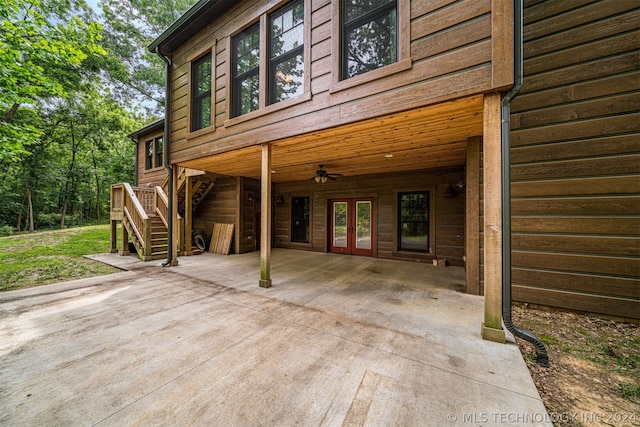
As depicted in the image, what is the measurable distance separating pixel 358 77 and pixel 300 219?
19.4ft

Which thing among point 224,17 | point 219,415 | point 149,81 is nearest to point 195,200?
point 224,17

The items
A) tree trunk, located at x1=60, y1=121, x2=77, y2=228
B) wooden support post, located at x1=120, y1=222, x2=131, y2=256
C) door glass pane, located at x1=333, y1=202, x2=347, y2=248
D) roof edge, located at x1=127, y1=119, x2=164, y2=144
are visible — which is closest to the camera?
wooden support post, located at x1=120, y1=222, x2=131, y2=256

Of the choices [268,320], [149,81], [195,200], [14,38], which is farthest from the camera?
[149,81]

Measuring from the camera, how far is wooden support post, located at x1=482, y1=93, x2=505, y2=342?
7.16 ft

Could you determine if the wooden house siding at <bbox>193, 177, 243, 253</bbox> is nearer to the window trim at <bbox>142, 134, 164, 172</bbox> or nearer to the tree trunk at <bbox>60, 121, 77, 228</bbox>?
the window trim at <bbox>142, 134, 164, 172</bbox>

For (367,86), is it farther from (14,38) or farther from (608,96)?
(14,38)

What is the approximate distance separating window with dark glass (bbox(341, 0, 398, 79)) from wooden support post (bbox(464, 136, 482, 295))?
200 cm

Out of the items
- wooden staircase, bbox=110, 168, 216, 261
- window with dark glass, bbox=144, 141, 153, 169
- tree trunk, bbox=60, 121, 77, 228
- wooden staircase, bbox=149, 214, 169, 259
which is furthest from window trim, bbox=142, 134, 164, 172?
tree trunk, bbox=60, 121, 77, 228

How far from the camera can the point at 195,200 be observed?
823 cm

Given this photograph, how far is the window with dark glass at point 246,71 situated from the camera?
4.10 m

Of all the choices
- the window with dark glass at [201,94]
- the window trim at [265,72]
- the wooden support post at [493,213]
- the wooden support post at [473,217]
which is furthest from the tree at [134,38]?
the wooden support post at [493,213]

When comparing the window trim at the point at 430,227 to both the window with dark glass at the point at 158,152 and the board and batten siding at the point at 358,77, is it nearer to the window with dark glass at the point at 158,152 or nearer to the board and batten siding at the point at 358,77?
the board and batten siding at the point at 358,77

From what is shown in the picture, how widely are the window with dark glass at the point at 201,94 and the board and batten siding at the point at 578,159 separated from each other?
551 centimetres

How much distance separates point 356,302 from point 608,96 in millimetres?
4089
